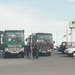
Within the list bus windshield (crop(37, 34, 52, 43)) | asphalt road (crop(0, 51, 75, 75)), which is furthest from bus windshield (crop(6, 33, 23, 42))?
asphalt road (crop(0, 51, 75, 75))

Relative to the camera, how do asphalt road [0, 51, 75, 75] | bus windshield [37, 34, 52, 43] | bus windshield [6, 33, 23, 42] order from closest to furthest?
asphalt road [0, 51, 75, 75], bus windshield [6, 33, 23, 42], bus windshield [37, 34, 52, 43]

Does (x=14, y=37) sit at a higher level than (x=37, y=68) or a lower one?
higher

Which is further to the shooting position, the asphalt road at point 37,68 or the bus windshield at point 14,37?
the bus windshield at point 14,37

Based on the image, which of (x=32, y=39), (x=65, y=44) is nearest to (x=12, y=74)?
(x=32, y=39)

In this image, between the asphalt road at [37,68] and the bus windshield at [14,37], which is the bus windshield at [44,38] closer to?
the bus windshield at [14,37]

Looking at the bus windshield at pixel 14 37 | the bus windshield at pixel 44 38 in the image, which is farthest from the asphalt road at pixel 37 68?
the bus windshield at pixel 44 38

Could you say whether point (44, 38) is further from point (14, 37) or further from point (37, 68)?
point (37, 68)

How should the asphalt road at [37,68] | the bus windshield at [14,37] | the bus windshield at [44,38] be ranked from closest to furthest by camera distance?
the asphalt road at [37,68], the bus windshield at [14,37], the bus windshield at [44,38]

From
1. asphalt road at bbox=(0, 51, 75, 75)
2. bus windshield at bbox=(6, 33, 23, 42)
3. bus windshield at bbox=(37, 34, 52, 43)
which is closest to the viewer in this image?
asphalt road at bbox=(0, 51, 75, 75)

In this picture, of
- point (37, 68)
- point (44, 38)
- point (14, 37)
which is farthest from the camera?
point (44, 38)

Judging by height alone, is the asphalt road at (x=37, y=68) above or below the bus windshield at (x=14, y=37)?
below

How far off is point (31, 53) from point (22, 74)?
472 inches

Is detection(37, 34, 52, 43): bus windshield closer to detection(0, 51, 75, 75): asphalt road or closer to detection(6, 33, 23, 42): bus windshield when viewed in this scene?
detection(6, 33, 23, 42): bus windshield

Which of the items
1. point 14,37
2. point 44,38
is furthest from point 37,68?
point 44,38
